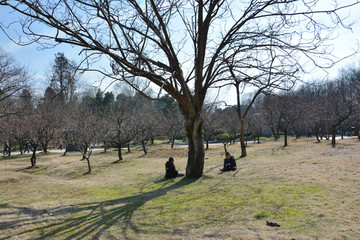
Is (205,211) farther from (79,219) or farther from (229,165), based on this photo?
(229,165)

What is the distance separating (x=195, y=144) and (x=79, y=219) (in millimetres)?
4879

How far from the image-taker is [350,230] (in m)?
3.78

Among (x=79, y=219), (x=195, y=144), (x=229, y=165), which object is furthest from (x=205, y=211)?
(x=229, y=165)

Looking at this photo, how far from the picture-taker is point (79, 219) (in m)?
5.15

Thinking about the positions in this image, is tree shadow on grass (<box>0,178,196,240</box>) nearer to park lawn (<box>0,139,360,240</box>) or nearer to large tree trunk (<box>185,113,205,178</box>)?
park lawn (<box>0,139,360,240</box>)

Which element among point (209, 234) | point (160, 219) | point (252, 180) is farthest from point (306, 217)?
point (252, 180)

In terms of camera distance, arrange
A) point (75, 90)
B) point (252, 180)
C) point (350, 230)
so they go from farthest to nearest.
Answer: point (75, 90)
point (252, 180)
point (350, 230)

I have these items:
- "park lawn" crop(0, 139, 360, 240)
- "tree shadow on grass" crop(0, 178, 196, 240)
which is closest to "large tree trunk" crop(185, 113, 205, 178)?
"park lawn" crop(0, 139, 360, 240)

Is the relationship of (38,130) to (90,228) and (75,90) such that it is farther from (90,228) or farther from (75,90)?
(75,90)

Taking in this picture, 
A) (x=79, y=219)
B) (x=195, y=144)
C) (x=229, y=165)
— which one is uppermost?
(x=195, y=144)

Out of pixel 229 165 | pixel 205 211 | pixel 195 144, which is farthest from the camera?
pixel 229 165

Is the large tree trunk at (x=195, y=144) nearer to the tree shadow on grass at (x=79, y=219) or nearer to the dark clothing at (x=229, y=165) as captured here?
the dark clothing at (x=229, y=165)

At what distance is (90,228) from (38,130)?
16.4m

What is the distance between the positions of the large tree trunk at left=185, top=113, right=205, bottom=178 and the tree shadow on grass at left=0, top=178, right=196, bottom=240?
9.62 feet
